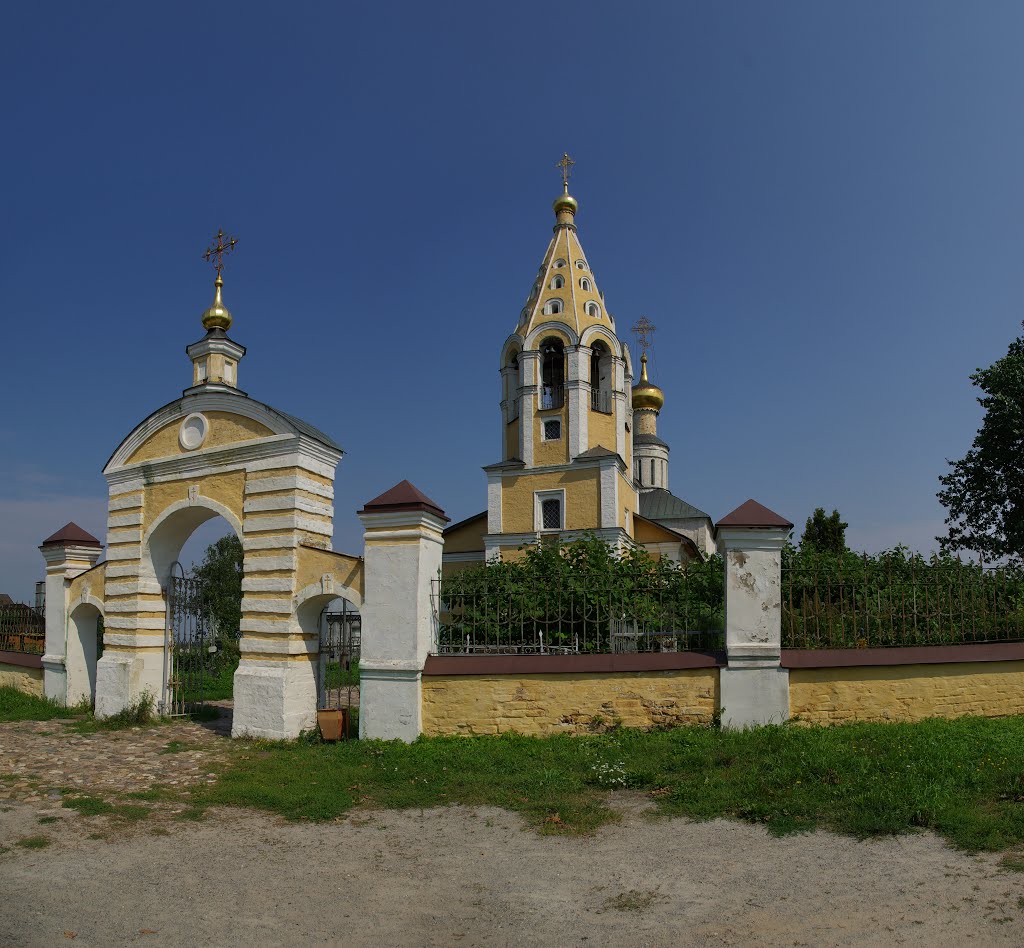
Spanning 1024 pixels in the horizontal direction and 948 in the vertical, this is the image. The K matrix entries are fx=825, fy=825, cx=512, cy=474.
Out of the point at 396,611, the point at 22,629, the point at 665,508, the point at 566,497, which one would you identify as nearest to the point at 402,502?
the point at 396,611

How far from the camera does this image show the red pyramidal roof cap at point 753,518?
372 inches

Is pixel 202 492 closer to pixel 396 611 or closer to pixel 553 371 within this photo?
pixel 396 611

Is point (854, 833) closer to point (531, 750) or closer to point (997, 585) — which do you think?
point (531, 750)

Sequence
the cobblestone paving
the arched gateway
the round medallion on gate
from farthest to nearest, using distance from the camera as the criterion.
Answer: the round medallion on gate < the arched gateway < the cobblestone paving

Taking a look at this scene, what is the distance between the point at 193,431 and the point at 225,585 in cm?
2043

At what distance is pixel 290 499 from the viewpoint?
435 inches

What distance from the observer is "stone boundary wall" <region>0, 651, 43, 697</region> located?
48.2ft

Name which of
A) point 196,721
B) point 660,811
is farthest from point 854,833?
point 196,721

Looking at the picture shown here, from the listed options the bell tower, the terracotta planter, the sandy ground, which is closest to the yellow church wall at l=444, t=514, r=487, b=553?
the bell tower

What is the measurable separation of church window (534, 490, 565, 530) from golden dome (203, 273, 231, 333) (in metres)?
12.1

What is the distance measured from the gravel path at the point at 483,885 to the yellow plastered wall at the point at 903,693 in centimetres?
333

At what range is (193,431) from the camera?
12297 millimetres

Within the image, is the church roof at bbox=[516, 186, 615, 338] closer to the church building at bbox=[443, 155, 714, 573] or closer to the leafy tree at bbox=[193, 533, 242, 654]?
the church building at bbox=[443, 155, 714, 573]

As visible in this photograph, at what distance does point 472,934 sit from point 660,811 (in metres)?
2.61
